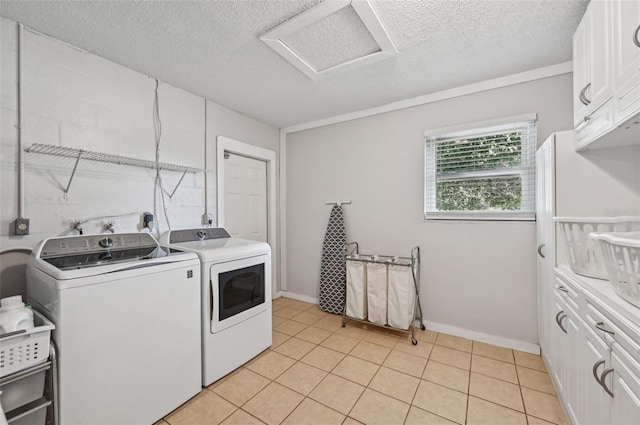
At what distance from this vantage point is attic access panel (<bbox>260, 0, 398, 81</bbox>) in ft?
5.05

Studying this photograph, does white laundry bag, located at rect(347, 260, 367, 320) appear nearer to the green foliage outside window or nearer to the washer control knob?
the green foliage outside window

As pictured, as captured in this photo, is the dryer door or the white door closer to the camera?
the dryer door

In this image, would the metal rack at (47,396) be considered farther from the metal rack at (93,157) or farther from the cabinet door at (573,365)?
the cabinet door at (573,365)

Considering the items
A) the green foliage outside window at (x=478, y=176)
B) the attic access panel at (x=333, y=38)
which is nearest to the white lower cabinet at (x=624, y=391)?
the green foliage outside window at (x=478, y=176)

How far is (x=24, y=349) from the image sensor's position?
1.12 m

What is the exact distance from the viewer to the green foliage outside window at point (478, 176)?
2.33 m

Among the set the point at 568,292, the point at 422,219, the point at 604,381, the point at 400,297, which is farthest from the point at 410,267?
the point at 604,381

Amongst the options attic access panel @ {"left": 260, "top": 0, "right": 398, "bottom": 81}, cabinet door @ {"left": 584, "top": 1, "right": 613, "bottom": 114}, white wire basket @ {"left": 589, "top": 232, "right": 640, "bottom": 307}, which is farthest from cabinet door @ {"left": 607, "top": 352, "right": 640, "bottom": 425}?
attic access panel @ {"left": 260, "top": 0, "right": 398, "bottom": 81}

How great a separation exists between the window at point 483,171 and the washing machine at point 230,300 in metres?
1.77

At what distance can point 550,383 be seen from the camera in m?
1.84

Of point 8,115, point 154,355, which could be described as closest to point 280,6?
point 8,115

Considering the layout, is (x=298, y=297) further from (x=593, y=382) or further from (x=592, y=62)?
(x=592, y=62)

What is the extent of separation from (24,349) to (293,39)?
86.3 inches

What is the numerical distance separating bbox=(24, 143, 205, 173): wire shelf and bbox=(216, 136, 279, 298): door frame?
424mm
